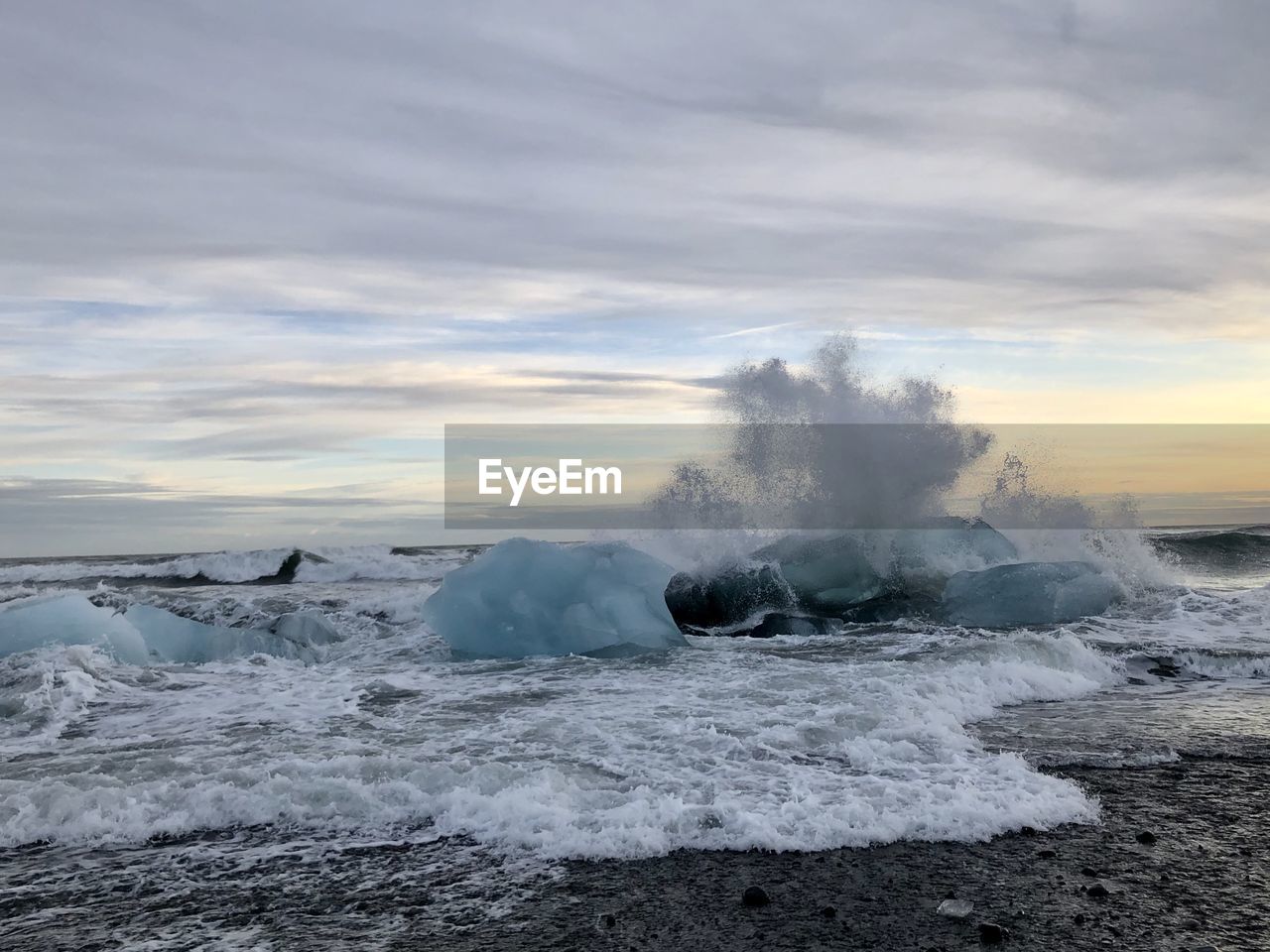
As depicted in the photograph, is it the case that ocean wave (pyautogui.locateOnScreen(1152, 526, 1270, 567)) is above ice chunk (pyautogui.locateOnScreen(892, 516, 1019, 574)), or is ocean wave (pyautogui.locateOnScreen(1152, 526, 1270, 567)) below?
below

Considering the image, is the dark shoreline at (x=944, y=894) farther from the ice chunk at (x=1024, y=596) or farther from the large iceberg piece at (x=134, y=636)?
the ice chunk at (x=1024, y=596)

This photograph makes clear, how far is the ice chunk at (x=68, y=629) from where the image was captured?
37.2ft

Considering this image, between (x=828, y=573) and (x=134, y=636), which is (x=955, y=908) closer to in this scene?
(x=134, y=636)

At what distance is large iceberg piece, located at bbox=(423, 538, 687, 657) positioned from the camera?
1163 cm

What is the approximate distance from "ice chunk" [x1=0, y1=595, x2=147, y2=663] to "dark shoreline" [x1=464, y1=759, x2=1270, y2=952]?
29.6ft

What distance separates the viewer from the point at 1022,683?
29.2ft

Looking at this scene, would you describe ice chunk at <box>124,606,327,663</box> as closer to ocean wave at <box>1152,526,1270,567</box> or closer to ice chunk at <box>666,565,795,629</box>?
ice chunk at <box>666,565,795,629</box>

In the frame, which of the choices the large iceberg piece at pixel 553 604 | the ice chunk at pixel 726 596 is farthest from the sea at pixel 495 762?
the ice chunk at pixel 726 596

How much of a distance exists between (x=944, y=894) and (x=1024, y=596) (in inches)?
439

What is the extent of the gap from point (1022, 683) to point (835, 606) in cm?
617

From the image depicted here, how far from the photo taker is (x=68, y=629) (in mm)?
11711

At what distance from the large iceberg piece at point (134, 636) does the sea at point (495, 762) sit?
326 mm

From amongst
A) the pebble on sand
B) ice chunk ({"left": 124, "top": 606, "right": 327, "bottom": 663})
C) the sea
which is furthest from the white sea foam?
ice chunk ({"left": 124, "top": 606, "right": 327, "bottom": 663})

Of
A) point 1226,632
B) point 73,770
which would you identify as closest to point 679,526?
point 1226,632
